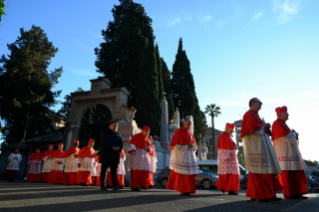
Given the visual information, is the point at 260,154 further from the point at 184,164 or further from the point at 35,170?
the point at 35,170

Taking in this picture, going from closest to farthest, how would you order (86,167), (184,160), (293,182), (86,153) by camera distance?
(293,182) → (184,160) → (86,167) → (86,153)

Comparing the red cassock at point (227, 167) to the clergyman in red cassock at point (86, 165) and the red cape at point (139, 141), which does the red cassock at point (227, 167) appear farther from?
the clergyman in red cassock at point (86, 165)

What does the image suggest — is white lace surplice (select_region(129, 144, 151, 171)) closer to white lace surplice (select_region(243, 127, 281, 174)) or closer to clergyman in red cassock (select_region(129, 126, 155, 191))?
clergyman in red cassock (select_region(129, 126, 155, 191))

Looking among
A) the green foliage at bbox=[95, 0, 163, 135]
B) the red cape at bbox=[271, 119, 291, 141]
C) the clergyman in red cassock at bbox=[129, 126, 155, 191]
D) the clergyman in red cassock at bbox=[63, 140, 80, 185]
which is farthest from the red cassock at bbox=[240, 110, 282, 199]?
the green foliage at bbox=[95, 0, 163, 135]

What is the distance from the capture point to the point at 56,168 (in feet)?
41.4

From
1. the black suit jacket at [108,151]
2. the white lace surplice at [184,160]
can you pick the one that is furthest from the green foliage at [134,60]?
the white lace surplice at [184,160]

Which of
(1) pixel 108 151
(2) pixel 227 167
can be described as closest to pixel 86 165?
(1) pixel 108 151

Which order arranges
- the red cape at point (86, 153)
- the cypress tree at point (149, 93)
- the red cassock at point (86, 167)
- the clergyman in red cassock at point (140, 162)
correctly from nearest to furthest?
1. the clergyman in red cassock at point (140, 162)
2. the red cassock at point (86, 167)
3. the red cape at point (86, 153)
4. the cypress tree at point (149, 93)

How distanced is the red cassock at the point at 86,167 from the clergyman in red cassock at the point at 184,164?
521 cm

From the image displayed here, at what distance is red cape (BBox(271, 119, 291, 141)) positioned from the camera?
570 cm

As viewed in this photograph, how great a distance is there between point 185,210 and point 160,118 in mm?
18473

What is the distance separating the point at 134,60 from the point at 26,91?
1104cm

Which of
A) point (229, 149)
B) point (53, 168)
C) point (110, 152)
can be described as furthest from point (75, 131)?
point (229, 149)

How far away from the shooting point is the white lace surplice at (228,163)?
752 centimetres
